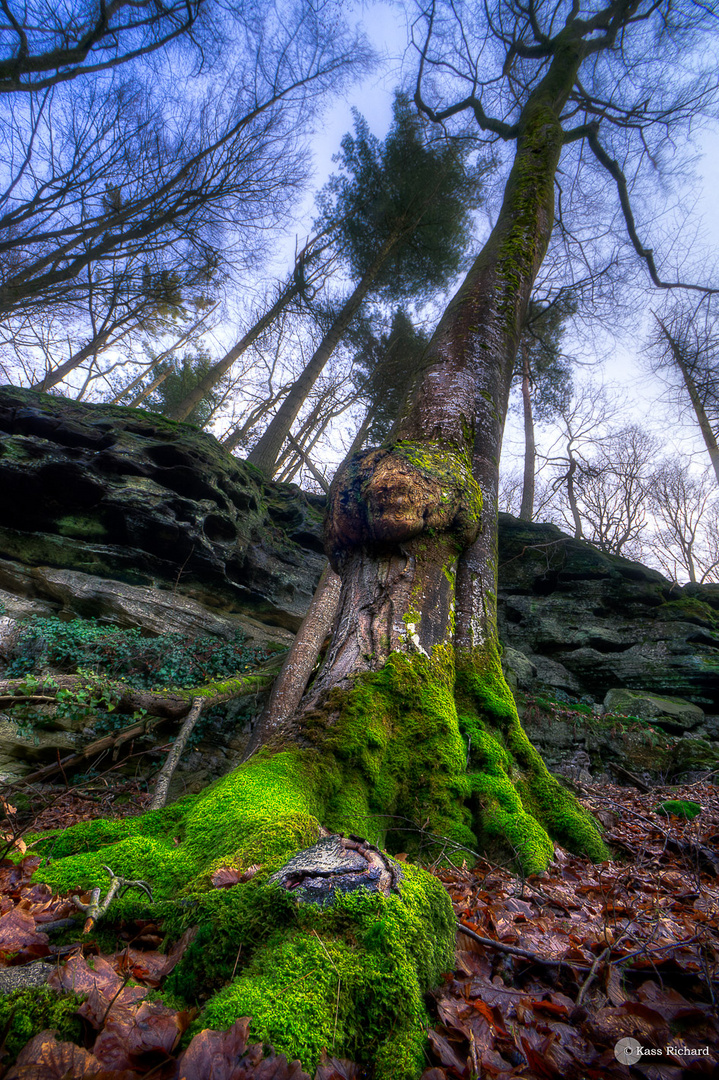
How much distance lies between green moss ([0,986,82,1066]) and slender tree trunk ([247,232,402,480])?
10890mm

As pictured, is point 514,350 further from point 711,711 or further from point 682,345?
point 682,345

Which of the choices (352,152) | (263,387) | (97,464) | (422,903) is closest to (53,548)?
(97,464)

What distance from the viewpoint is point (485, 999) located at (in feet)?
3.82

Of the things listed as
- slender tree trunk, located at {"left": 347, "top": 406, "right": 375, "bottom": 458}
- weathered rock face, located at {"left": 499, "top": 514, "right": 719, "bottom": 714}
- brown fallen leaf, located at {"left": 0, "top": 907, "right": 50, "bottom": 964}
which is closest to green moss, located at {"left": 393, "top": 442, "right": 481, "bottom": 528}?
brown fallen leaf, located at {"left": 0, "top": 907, "right": 50, "bottom": 964}

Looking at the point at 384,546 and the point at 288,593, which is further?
the point at 288,593

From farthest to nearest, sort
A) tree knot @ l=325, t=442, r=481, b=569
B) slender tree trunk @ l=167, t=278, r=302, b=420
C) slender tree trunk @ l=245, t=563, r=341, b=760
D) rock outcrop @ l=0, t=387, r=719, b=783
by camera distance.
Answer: slender tree trunk @ l=167, t=278, r=302, b=420 < rock outcrop @ l=0, t=387, r=719, b=783 < slender tree trunk @ l=245, t=563, r=341, b=760 < tree knot @ l=325, t=442, r=481, b=569

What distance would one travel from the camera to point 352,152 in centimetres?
→ 1314

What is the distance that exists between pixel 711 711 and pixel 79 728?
983cm

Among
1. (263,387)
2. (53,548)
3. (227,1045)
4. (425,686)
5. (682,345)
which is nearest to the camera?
(227,1045)

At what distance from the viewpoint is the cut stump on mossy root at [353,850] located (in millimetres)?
929

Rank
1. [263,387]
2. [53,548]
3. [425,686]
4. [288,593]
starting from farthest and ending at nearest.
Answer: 1. [263,387]
2. [288,593]
3. [53,548]
4. [425,686]

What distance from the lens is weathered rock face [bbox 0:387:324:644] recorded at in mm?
6727

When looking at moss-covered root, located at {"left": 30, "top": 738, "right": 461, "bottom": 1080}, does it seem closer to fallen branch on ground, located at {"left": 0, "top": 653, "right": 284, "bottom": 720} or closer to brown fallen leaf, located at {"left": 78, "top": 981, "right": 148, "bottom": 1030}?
brown fallen leaf, located at {"left": 78, "top": 981, "right": 148, "bottom": 1030}

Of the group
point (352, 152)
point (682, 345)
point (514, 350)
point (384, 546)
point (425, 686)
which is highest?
point (352, 152)
